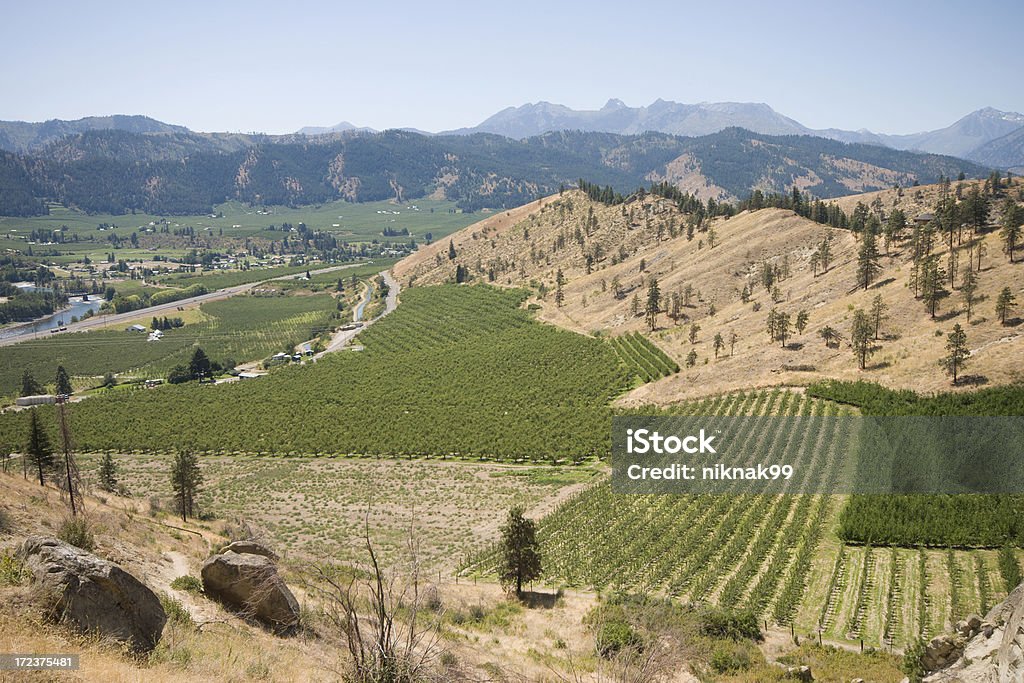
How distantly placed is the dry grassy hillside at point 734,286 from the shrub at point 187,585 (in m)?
58.0

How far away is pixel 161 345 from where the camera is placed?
468 feet

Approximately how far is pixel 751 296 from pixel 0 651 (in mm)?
97508

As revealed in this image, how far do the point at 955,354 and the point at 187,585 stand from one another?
201 ft

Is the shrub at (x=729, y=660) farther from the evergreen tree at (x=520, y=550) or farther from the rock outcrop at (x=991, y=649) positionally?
the evergreen tree at (x=520, y=550)

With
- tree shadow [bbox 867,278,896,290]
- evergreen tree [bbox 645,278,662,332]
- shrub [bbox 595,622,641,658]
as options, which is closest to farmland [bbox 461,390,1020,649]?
shrub [bbox 595,622,641,658]

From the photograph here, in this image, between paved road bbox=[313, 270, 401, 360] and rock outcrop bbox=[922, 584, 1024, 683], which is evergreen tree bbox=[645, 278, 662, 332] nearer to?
paved road bbox=[313, 270, 401, 360]

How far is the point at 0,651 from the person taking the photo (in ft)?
47.5

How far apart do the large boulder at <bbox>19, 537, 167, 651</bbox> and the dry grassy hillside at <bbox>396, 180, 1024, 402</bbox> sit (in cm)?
6236

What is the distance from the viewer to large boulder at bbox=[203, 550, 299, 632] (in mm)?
21844

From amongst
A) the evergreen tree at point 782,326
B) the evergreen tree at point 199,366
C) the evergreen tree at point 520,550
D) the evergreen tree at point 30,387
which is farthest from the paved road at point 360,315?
the evergreen tree at point 520,550

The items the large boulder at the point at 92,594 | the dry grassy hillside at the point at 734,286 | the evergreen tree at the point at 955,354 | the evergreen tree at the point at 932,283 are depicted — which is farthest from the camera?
the evergreen tree at the point at 932,283

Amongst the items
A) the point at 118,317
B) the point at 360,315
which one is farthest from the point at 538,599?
the point at 118,317

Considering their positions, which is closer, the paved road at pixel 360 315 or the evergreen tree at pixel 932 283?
the evergreen tree at pixel 932 283

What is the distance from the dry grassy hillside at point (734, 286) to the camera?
65750 mm
